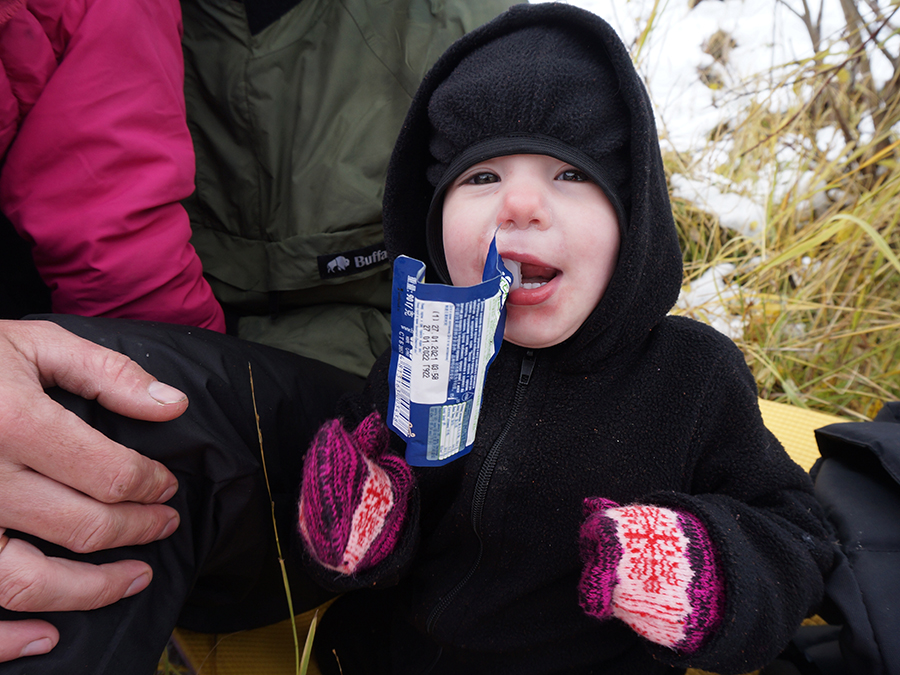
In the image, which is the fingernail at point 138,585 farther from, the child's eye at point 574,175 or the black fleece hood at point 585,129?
the child's eye at point 574,175


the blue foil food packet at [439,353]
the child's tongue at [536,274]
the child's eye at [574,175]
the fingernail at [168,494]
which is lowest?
the fingernail at [168,494]

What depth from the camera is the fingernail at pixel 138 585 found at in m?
0.71

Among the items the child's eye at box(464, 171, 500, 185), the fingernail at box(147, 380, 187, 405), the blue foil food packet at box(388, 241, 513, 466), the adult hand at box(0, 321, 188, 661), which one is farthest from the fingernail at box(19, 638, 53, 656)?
the child's eye at box(464, 171, 500, 185)

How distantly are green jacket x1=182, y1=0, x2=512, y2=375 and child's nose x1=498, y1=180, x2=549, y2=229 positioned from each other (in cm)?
60

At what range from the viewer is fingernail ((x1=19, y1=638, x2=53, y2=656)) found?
618mm

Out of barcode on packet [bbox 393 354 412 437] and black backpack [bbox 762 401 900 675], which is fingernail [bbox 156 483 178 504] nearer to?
barcode on packet [bbox 393 354 412 437]

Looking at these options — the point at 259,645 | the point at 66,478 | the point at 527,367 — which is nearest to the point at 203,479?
the point at 66,478

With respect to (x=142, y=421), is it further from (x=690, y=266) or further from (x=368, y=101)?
(x=690, y=266)

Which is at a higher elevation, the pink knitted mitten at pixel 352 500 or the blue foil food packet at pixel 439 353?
the blue foil food packet at pixel 439 353

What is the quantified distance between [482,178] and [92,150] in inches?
26.5

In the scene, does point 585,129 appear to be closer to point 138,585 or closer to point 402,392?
point 402,392

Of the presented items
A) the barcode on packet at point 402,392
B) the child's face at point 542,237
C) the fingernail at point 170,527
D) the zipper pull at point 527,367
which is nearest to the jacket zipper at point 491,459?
the zipper pull at point 527,367

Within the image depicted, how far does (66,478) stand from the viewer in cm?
66

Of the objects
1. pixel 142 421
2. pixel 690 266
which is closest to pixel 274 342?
pixel 142 421
